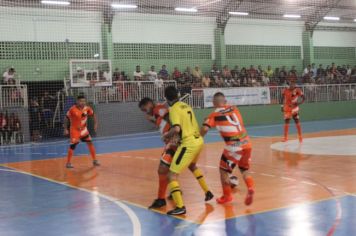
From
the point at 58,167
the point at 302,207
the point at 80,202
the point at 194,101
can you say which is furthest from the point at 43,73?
the point at 302,207

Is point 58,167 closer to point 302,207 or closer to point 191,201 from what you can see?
point 191,201

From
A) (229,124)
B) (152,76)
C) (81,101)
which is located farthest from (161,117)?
(152,76)

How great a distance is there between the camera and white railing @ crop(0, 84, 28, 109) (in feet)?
71.8

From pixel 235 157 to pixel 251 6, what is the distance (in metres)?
25.1

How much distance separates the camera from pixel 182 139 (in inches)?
293

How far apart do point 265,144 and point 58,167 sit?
24.5 ft

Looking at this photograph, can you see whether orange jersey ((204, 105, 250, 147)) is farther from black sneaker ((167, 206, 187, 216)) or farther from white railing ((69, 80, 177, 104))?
white railing ((69, 80, 177, 104))

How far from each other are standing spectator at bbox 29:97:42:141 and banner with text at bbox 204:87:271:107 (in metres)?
8.87

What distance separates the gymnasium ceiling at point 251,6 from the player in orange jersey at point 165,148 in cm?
1806

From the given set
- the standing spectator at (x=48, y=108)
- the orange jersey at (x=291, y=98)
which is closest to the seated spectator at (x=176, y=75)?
the standing spectator at (x=48, y=108)

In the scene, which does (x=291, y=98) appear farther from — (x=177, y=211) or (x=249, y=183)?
(x=177, y=211)

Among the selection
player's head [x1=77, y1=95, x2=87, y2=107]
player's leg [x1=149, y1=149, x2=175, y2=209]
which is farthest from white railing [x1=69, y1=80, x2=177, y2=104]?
player's leg [x1=149, y1=149, x2=175, y2=209]

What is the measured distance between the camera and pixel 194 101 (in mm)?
26078

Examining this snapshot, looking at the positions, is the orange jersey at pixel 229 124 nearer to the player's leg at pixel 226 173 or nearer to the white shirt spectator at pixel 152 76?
the player's leg at pixel 226 173
